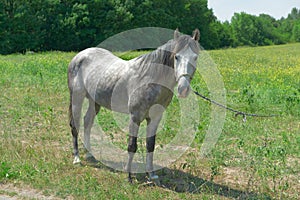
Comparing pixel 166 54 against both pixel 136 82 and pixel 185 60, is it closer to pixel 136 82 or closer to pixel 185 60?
pixel 185 60

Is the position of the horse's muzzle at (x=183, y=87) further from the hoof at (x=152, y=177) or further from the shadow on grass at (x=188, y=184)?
the hoof at (x=152, y=177)

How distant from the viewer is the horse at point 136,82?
4617 millimetres

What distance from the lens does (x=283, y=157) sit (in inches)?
233

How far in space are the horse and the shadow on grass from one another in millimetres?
165

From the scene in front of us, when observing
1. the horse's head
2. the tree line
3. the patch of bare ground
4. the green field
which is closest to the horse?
the horse's head

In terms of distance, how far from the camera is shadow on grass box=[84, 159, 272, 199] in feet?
16.4

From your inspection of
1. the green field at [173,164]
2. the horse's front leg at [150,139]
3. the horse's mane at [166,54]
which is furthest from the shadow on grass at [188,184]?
the horse's mane at [166,54]

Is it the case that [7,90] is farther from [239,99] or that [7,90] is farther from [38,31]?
[38,31]

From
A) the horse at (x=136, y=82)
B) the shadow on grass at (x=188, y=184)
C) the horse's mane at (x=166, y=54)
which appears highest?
the horse's mane at (x=166, y=54)

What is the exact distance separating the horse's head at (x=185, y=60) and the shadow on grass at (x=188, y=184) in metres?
1.39

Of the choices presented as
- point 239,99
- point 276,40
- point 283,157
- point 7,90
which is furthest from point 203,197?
point 276,40

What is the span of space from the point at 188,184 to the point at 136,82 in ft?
5.03

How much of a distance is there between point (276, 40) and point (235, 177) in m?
85.1

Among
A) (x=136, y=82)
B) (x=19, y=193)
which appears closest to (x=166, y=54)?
(x=136, y=82)
